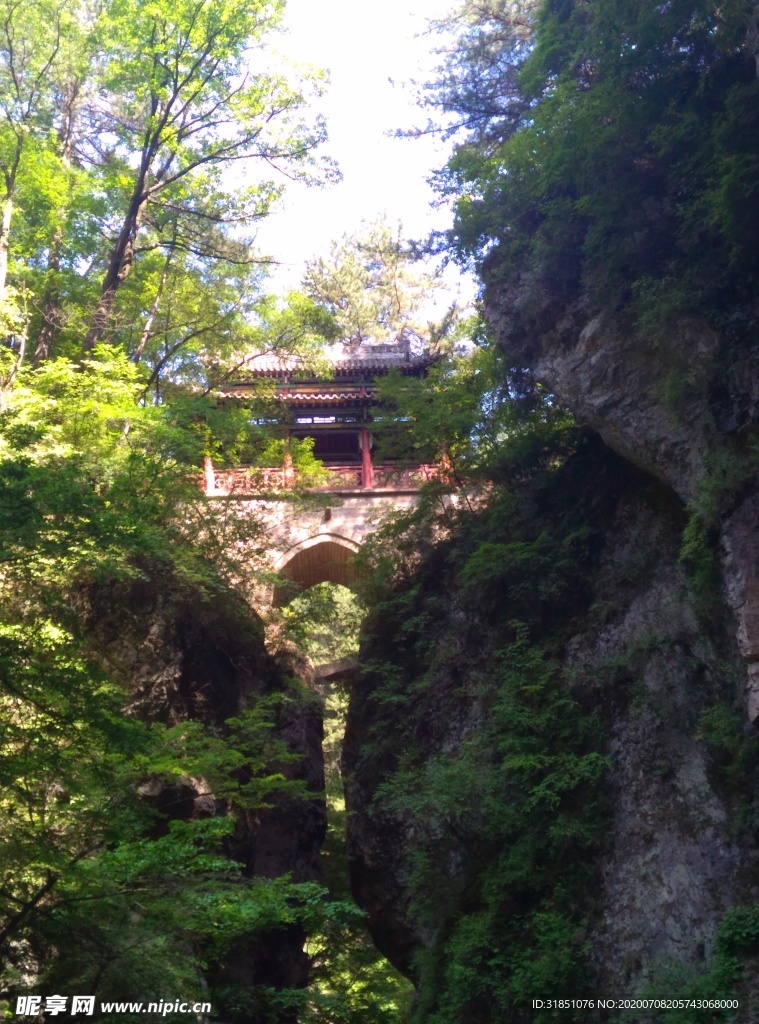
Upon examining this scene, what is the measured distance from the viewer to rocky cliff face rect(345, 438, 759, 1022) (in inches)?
315

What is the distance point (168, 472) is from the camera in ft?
38.5

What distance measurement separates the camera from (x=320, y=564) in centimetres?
1709

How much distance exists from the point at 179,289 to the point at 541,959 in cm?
1224

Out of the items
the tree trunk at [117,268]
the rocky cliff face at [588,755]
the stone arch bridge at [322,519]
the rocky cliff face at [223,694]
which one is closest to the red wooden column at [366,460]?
the stone arch bridge at [322,519]

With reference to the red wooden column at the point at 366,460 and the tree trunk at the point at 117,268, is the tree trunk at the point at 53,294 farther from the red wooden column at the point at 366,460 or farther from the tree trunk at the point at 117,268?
the red wooden column at the point at 366,460

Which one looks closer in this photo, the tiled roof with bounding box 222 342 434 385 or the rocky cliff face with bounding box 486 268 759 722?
the rocky cliff face with bounding box 486 268 759 722

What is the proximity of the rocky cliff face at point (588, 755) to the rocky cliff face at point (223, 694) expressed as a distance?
4.08 feet

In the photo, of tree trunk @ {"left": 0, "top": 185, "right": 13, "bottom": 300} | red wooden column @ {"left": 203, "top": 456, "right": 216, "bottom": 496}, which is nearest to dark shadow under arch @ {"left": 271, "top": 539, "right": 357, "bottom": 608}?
red wooden column @ {"left": 203, "top": 456, "right": 216, "bottom": 496}

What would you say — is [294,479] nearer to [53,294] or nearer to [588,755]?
[53,294]

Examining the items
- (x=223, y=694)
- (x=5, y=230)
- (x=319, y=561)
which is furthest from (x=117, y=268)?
(x=223, y=694)

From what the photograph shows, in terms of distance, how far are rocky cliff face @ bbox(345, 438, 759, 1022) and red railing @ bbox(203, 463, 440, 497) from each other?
288cm

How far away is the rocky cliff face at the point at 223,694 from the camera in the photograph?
1199 cm

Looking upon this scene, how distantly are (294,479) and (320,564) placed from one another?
2819 millimetres

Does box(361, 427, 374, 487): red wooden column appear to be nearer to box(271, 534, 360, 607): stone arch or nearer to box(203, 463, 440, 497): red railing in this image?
box(203, 463, 440, 497): red railing
